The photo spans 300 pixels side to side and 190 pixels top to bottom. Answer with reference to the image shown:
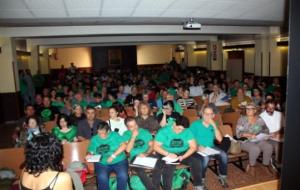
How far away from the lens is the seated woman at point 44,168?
203 cm

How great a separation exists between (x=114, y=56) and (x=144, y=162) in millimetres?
16714

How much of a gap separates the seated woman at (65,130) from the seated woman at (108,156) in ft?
2.32

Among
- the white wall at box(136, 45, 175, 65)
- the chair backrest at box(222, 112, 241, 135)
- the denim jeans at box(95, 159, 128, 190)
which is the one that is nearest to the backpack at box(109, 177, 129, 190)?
the denim jeans at box(95, 159, 128, 190)

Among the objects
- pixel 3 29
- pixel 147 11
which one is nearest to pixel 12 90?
pixel 3 29

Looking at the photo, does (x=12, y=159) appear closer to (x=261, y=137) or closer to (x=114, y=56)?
(x=261, y=137)

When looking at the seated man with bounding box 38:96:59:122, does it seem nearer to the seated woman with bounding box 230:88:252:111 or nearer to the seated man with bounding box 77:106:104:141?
the seated man with bounding box 77:106:104:141

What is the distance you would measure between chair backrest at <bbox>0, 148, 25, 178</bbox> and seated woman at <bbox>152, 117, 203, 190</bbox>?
1.92m

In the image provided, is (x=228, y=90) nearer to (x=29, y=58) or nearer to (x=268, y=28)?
(x=268, y=28)

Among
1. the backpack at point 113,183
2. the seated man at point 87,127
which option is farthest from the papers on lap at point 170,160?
the seated man at point 87,127

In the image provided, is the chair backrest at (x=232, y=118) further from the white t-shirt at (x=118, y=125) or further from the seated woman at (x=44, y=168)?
the seated woman at (x=44, y=168)

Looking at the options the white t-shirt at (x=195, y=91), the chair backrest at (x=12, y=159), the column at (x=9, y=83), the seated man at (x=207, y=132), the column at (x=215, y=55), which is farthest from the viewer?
the column at (x=215, y=55)

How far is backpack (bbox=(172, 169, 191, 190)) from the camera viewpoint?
13.1 feet

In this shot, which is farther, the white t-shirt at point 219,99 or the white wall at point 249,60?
the white wall at point 249,60

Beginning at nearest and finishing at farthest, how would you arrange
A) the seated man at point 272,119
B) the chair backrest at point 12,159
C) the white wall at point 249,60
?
the chair backrest at point 12,159 < the seated man at point 272,119 < the white wall at point 249,60
